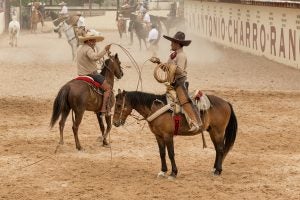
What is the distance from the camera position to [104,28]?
4981 cm

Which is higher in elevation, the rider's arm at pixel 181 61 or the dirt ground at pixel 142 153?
the rider's arm at pixel 181 61

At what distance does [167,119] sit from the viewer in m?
10.6

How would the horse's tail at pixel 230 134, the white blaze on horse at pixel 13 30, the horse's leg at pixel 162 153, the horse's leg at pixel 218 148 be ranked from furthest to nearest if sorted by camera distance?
the white blaze on horse at pixel 13 30 → the horse's tail at pixel 230 134 → the horse's leg at pixel 218 148 → the horse's leg at pixel 162 153

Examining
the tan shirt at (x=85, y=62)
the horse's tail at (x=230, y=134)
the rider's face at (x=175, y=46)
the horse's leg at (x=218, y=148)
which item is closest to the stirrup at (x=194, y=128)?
the horse's leg at (x=218, y=148)

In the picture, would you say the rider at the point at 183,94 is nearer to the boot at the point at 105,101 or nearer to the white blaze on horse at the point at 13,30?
the boot at the point at 105,101

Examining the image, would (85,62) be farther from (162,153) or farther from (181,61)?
(162,153)

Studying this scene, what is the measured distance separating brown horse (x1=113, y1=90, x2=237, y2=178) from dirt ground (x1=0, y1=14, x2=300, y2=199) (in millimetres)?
445

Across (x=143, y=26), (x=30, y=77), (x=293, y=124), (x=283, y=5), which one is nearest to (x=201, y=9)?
(x=143, y=26)

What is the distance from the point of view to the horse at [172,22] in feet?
142

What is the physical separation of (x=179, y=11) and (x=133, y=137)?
37554 millimetres

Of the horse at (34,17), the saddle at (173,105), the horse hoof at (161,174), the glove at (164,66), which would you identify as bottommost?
the horse at (34,17)

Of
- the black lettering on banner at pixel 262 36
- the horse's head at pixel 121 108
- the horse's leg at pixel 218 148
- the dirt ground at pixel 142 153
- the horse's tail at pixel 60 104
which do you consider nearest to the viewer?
the dirt ground at pixel 142 153

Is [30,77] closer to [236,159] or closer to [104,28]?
[236,159]

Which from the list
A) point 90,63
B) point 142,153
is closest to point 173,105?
point 142,153
